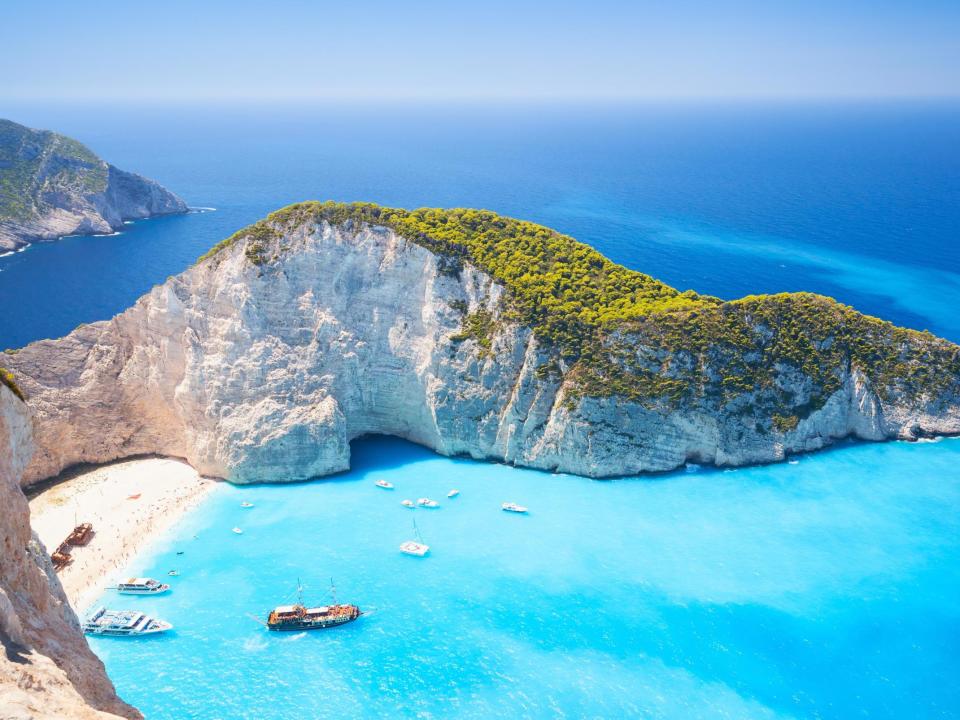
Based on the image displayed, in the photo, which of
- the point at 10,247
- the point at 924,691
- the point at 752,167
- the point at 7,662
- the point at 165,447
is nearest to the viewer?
the point at 7,662

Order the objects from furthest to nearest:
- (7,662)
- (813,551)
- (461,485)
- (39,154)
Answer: (39,154), (461,485), (813,551), (7,662)

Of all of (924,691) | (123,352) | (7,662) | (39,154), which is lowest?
(924,691)

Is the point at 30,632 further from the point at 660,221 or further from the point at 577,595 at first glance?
the point at 660,221

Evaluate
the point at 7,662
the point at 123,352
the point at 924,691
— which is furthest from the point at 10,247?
the point at 924,691

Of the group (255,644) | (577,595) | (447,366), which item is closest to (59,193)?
(447,366)

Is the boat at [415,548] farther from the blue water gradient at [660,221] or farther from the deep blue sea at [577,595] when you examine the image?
the blue water gradient at [660,221]

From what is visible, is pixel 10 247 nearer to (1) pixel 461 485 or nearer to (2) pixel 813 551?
(1) pixel 461 485
